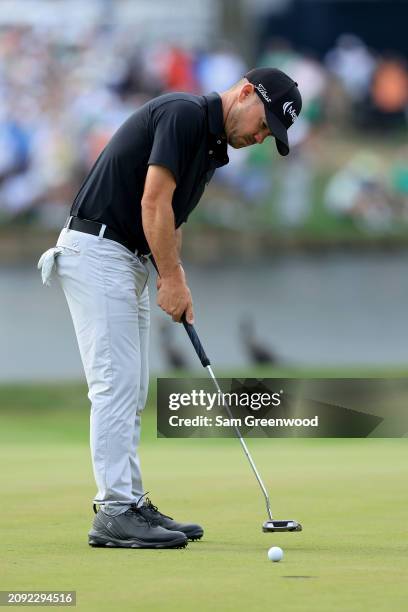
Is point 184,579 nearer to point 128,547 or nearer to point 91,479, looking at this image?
point 128,547

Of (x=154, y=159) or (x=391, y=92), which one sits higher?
(x=154, y=159)

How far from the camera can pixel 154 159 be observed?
5.12m

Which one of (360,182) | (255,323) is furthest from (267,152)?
(255,323)

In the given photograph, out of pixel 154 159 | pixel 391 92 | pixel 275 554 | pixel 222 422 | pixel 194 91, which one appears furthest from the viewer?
pixel 391 92

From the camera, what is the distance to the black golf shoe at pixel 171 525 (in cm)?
533

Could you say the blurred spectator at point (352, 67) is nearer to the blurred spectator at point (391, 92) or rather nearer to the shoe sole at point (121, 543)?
the blurred spectator at point (391, 92)

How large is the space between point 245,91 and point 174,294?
76cm

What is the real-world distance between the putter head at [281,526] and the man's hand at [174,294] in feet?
2.67

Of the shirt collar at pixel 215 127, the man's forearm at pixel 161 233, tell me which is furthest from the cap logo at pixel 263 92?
the man's forearm at pixel 161 233

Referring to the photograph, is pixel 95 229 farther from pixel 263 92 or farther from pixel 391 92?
pixel 391 92

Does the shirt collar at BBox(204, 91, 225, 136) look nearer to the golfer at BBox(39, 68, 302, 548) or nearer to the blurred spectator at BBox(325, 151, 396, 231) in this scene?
the golfer at BBox(39, 68, 302, 548)

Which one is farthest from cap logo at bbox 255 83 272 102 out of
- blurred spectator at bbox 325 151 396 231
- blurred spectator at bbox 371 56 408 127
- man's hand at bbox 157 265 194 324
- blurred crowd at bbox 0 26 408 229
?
blurred spectator at bbox 371 56 408 127

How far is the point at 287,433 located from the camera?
8992mm

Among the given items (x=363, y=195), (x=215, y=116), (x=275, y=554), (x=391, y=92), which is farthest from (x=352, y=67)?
(x=275, y=554)
